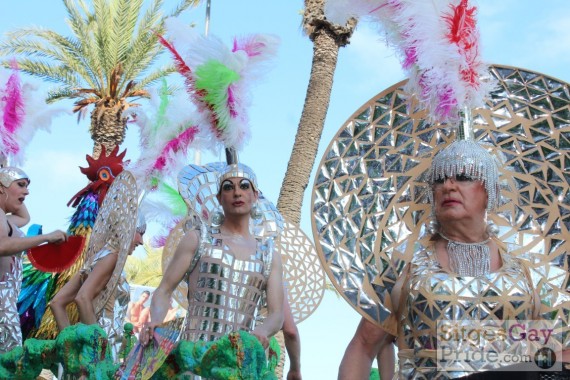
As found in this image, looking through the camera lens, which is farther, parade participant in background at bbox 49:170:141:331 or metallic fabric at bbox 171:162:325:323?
metallic fabric at bbox 171:162:325:323

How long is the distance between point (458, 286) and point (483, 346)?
10.3 inches

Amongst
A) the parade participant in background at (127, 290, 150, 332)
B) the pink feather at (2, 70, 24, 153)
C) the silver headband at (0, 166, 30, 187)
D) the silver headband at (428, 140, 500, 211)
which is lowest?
the silver headband at (428, 140, 500, 211)

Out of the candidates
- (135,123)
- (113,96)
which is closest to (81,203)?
(135,123)

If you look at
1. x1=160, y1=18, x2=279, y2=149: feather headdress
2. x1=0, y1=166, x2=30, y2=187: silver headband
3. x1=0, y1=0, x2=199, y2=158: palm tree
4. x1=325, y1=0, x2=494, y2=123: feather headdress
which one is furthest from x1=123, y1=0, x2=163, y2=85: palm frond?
x1=325, y1=0, x2=494, y2=123: feather headdress

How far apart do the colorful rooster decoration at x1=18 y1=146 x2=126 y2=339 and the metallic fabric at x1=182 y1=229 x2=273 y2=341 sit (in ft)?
8.12

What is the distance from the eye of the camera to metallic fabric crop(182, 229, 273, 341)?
457 cm

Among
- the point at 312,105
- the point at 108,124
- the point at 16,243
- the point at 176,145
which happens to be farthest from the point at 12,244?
the point at 108,124

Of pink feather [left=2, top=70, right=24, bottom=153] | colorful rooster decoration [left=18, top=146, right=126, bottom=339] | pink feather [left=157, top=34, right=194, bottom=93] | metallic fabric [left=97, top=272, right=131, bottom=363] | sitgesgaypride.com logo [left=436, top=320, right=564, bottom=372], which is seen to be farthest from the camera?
pink feather [left=2, top=70, right=24, bottom=153]

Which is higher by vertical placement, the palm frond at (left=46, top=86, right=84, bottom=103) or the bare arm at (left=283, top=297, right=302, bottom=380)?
the palm frond at (left=46, top=86, right=84, bottom=103)

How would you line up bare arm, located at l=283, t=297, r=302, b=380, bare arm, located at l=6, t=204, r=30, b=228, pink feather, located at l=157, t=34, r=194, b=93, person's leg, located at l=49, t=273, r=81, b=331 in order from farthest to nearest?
bare arm, located at l=6, t=204, r=30, b=228
person's leg, located at l=49, t=273, r=81, b=331
bare arm, located at l=283, t=297, r=302, b=380
pink feather, located at l=157, t=34, r=194, b=93

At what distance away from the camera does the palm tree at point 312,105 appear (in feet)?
39.4

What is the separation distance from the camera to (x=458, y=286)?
3529 millimetres

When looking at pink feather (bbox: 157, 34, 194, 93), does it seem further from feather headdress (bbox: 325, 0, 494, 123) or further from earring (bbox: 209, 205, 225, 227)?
feather headdress (bbox: 325, 0, 494, 123)

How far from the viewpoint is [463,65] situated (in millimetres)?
3840
